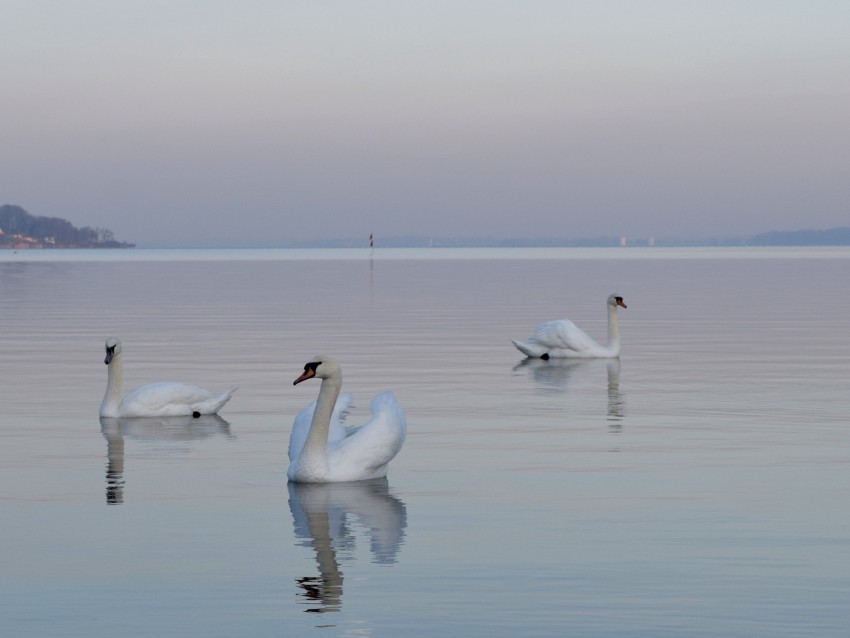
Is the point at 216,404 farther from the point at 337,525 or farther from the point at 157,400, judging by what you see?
the point at 337,525

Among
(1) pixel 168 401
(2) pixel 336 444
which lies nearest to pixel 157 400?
(1) pixel 168 401

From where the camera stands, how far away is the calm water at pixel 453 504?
31.6 feet

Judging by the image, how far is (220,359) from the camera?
28.3 metres

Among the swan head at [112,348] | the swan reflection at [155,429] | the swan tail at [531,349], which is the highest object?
the swan head at [112,348]

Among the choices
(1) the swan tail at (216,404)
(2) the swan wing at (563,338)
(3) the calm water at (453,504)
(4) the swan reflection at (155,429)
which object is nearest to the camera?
(3) the calm water at (453,504)

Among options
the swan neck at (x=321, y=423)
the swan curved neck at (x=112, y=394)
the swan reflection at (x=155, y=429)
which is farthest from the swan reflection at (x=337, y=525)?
the swan curved neck at (x=112, y=394)

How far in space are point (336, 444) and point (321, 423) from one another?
29.4 inches

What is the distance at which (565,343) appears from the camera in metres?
30.2

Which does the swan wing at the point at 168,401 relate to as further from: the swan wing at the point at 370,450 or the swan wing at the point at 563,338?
the swan wing at the point at 563,338

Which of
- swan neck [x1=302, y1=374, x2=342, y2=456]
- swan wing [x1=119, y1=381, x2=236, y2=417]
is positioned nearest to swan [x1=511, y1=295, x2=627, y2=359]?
swan wing [x1=119, y1=381, x2=236, y2=417]

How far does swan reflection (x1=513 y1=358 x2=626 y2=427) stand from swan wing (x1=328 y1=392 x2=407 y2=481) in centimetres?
511

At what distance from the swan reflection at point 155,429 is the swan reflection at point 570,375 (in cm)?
468

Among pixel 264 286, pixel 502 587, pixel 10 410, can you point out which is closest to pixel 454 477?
pixel 502 587

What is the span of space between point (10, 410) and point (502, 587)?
11515 millimetres
